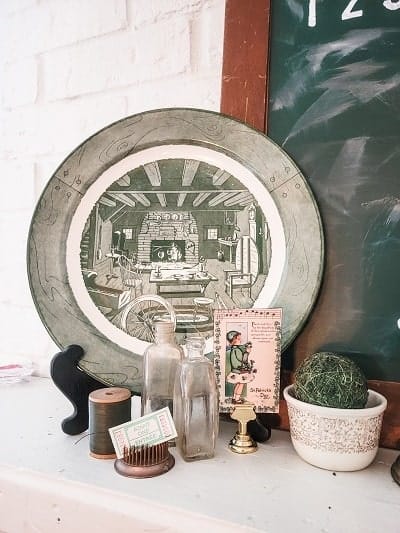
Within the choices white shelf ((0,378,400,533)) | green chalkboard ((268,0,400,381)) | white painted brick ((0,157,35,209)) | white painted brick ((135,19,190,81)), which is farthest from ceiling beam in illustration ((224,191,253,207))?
white painted brick ((0,157,35,209))

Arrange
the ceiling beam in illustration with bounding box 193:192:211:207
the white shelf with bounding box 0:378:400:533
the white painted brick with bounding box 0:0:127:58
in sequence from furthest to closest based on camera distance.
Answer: the white painted brick with bounding box 0:0:127:58 → the ceiling beam in illustration with bounding box 193:192:211:207 → the white shelf with bounding box 0:378:400:533

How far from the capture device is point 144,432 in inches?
27.2

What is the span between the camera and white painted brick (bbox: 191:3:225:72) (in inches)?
37.0

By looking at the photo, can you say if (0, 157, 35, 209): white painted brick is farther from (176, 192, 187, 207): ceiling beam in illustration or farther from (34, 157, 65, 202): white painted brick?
(176, 192, 187, 207): ceiling beam in illustration

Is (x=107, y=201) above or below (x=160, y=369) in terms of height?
above

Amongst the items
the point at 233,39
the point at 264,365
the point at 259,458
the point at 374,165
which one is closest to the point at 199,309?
the point at 264,365

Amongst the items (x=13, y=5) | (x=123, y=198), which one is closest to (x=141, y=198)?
(x=123, y=198)

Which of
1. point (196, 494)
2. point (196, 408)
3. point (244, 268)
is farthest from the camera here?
point (244, 268)

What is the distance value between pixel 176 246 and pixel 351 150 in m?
0.36

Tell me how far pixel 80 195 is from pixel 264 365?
490 millimetres

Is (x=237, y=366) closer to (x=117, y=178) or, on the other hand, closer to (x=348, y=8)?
(x=117, y=178)

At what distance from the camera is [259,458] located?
2.40 ft

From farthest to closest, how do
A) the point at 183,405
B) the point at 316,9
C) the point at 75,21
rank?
the point at 75,21
the point at 316,9
the point at 183,405

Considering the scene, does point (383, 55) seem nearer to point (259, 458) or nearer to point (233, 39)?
point (233, 39)
